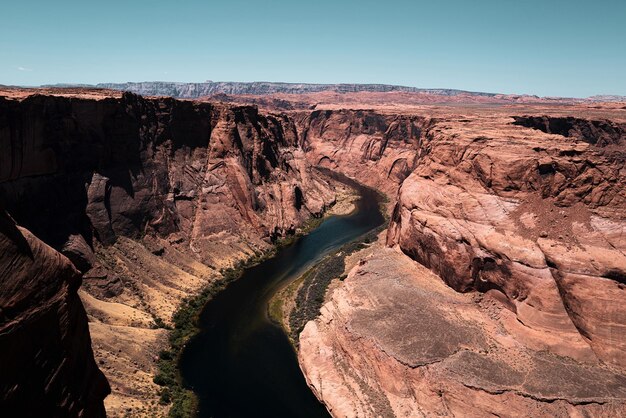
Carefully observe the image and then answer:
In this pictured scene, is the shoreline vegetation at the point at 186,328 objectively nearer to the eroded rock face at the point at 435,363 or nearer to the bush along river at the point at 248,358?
the bush along river at the point at 248,358

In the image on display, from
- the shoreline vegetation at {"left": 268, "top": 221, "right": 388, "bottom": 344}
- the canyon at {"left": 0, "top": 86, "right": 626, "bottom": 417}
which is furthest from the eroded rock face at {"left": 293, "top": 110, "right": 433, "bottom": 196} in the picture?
the canyon at {"left": 0, "top": 86, "right": 626, "bottom": 417}

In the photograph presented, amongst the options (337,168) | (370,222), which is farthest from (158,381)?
(337,168)

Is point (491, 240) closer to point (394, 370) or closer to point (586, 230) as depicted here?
point (586, 230)

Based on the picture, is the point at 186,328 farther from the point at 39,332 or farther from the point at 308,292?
the point at 39,332

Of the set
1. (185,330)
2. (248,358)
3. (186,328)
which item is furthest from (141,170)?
(248,358)

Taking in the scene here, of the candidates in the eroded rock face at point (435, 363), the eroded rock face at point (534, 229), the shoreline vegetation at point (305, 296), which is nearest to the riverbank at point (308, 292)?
the shoreline vegetation at point (305, 296)

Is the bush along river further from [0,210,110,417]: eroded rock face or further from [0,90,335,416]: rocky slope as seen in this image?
[0,210,110,417]: eroded rock face
